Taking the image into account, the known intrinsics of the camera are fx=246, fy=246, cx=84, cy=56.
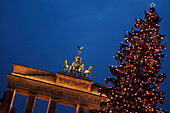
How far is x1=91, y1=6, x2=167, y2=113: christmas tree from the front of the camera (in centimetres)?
1170

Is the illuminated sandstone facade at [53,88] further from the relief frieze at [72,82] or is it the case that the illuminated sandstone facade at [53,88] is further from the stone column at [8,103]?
the stone column at [8,103]

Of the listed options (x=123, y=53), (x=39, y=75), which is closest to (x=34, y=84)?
(x=39, y=75)

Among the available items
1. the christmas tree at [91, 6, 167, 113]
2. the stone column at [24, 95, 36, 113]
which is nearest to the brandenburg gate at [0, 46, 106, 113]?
the stone column at [24, 95, 36, 113]

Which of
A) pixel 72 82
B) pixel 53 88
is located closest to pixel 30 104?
pixel 53 88

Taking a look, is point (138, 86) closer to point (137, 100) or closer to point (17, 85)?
point (137, 100)

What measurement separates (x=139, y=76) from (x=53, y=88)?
17086mm

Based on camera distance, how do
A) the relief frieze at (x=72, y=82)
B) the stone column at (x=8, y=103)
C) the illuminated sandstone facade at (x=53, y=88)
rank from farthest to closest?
the relief frieze at (x=72, y=82)
the illuminated sandstone facade at (x=53, y=88)
the stone column at (x=8, y=103)

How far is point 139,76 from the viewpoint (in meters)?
12.3

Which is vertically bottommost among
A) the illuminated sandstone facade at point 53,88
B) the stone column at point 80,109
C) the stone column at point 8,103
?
the stone column at point 8,103

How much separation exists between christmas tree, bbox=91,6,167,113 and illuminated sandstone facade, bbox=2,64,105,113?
15.7m

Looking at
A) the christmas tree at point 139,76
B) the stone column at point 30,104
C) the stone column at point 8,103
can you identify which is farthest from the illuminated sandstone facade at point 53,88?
the christmas tree at point 139,76

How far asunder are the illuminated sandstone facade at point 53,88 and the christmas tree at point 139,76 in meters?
15.7

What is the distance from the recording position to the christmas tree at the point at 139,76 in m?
11.7

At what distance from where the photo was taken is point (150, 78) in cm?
1188
